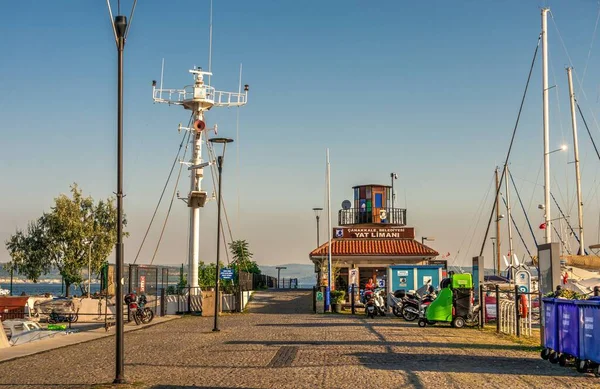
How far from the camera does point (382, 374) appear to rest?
14938 mm

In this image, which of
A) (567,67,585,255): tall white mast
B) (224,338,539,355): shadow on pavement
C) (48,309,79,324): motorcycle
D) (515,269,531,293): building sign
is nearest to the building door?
(567,67,585,255): tall white mast

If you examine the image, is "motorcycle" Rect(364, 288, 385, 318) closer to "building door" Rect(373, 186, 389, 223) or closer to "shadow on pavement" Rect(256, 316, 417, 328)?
"shadow on pavement" Rect(256, 316, 417, 328)

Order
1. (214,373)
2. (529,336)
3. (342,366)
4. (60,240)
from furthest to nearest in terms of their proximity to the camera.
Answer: (60,240) < (529,336) < (342,366) < (214,373)

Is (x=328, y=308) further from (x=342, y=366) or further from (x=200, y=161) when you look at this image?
(x=342, y=366)

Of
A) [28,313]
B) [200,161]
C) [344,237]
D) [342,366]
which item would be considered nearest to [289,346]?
[342,366]

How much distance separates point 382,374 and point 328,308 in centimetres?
2526

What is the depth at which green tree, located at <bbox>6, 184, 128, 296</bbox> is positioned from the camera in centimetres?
6184

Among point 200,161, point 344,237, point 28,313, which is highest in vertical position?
point 200,161

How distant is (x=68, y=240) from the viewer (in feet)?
205

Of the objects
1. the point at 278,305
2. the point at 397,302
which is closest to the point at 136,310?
the point at 397,302

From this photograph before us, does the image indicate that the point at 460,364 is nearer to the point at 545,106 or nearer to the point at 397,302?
the point at 397,302

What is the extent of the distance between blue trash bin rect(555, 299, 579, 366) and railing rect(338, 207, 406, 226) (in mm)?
41335

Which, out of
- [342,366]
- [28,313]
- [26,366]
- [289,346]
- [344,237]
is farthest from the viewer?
[344,237]

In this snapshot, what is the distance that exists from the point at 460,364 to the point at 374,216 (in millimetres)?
41859
